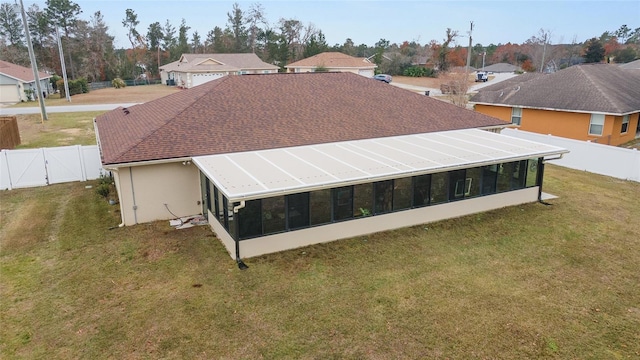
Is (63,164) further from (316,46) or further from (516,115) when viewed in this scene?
(316,46)

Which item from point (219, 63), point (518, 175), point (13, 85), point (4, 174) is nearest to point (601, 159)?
point (518, 175)

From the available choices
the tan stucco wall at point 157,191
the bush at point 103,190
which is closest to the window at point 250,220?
the tan stucco wall at point 157,191

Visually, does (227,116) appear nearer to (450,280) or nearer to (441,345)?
(450,280)

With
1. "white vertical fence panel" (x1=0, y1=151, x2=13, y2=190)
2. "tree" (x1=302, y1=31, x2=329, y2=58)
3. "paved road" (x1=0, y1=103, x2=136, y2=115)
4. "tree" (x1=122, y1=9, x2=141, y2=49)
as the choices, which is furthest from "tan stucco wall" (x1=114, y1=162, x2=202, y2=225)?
"tree" (x1=122, y1=9, x2=141, y2=49)

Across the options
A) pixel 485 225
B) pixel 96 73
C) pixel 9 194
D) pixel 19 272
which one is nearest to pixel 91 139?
pixel 9 194

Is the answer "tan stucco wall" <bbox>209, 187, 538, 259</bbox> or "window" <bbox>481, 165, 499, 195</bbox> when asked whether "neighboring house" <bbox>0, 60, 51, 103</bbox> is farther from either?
"window" <bbox>481, 165, 499, 195</bbox>
